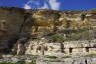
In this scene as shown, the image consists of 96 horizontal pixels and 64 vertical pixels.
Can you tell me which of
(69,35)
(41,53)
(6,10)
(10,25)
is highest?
(6,10)

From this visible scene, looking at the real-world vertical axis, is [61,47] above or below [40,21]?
below

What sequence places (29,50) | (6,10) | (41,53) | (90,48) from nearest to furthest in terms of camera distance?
1. (90,48)
2. (41,53)
3. (29,50)
4. (6,10)

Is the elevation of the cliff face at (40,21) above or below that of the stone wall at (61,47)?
above

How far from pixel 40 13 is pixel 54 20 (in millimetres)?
3593

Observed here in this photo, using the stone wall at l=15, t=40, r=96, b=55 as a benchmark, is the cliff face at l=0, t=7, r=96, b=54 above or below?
above

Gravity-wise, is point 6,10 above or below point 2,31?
above

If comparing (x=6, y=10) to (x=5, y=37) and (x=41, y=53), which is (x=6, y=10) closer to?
(x=5, y=37)

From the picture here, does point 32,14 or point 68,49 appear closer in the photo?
point 68,49

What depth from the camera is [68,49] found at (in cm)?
3772

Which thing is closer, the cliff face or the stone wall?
the stone wall

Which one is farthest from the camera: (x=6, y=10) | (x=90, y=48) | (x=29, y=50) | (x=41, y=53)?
(x=6, y=10)

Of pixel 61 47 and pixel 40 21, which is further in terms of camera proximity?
pixel 40 21

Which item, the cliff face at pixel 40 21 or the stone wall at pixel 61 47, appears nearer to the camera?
the stone wall at pixel 61 47

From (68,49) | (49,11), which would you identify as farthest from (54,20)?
(68,49)
